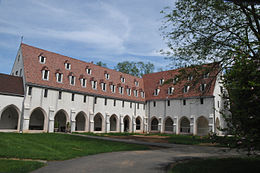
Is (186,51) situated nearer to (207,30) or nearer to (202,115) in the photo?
(207,30)

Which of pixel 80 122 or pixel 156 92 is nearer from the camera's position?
pixel 80 122

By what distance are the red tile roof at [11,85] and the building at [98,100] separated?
0.81 meters

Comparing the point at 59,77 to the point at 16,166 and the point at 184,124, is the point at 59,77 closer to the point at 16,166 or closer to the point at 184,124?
the point at 184,124

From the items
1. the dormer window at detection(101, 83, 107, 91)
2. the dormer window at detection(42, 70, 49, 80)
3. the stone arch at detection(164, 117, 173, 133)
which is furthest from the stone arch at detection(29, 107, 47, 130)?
the stone arch at detection(164, 117, 173, 133)

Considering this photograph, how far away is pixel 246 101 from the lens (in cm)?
723

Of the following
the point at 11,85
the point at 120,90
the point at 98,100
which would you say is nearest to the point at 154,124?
the point at 120,90

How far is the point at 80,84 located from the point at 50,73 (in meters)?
5.14

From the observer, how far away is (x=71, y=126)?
104ft

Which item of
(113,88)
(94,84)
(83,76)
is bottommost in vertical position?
(113,88)

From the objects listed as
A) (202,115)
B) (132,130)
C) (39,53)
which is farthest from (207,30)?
(132,130)

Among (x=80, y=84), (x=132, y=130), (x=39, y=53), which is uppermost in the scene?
(x=39, y=53)

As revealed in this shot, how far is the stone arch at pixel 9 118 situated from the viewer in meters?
28.7

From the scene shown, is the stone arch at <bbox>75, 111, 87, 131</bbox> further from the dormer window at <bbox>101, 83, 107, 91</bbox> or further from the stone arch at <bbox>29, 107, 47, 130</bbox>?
the stone arch at <bbox>29, 107, 47, 130</bbox>

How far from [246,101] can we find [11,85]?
91.5ft
